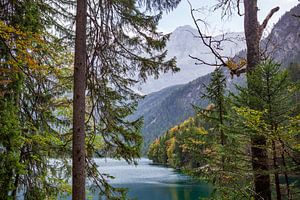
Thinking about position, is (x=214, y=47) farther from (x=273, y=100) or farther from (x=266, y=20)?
(x=273, y=100)

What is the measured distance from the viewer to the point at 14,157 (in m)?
5.29

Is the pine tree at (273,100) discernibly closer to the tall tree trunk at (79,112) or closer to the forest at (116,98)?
the forest at (116,98)

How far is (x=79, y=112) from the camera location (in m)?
4.22

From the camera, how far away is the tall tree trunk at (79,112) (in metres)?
4.07

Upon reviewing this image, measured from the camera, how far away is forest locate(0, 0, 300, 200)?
3832 mm

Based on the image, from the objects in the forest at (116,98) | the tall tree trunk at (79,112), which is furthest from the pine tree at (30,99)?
the tall tree trunk at (79,112)

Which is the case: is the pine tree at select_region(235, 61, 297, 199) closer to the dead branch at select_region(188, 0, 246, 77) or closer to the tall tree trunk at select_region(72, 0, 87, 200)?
the dead branch at select_region(188, 0, 246, 77)

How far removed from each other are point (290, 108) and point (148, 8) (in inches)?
118

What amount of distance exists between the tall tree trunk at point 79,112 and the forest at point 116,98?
0.05 ft

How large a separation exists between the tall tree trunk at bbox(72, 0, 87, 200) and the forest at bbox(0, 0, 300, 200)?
0.05ft

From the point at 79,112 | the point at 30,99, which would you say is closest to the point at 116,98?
the point at 79,112

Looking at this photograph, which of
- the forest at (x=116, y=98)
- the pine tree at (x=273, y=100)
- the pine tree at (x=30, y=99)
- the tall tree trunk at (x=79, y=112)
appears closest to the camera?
the pine tree at (x=273, y=100)

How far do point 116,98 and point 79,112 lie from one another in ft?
4.12

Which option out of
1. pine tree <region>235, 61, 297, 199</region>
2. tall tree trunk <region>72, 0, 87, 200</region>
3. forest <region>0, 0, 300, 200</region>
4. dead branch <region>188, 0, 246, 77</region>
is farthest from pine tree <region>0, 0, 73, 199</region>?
pine tree <region>235, 61, 297, 199</region>
